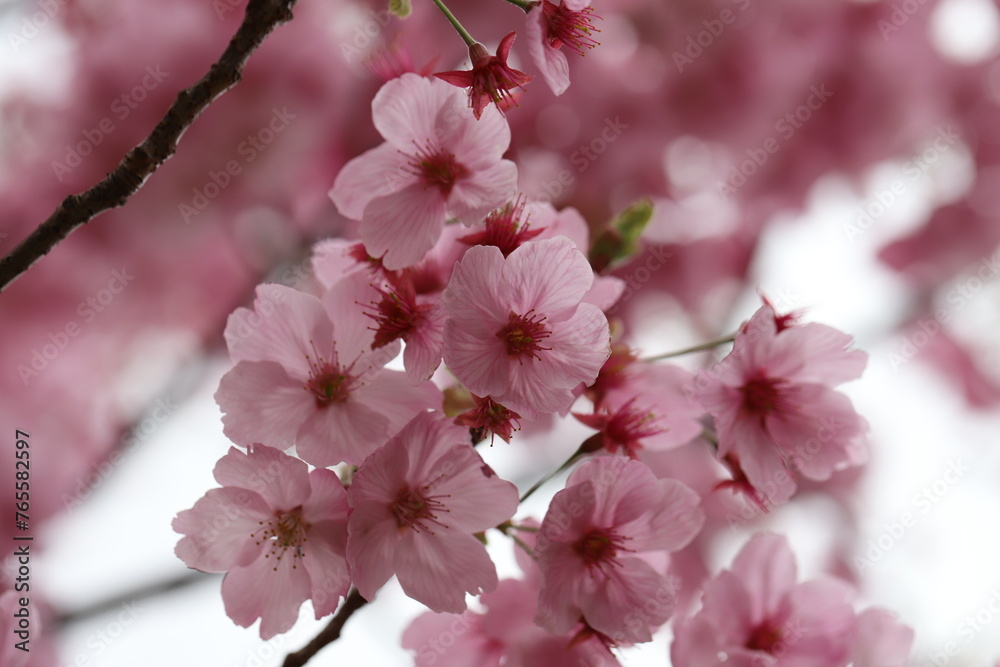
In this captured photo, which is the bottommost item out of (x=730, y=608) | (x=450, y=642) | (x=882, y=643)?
(x=882, y=643)

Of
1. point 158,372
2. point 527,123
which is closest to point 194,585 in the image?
point 158,372

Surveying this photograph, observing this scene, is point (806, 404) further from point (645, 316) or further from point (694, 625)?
point (645, 316)

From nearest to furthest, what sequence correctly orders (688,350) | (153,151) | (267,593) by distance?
(153,151) → (267,593) → (688,350)

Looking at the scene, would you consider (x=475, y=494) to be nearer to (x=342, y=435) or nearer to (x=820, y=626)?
(x=342, y=435)

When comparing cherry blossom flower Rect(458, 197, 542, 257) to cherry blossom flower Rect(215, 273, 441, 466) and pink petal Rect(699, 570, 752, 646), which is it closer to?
cherry blossom flower Rect(215, 273, 441, 466)

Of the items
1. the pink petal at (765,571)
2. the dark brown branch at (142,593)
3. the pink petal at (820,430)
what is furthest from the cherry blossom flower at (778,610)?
the dark brown branch at (142,593)

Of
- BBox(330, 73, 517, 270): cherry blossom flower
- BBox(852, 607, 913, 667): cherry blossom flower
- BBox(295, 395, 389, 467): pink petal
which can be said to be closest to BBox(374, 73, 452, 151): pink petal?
BBox(330, 73, 517, 270): cherry blossom flower

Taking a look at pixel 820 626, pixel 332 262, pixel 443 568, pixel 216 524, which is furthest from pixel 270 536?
pixel 820 626
